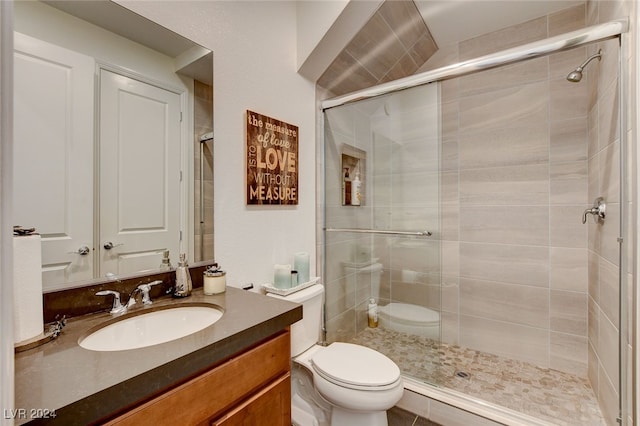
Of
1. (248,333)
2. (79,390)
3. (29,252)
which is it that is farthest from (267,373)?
(29,252)

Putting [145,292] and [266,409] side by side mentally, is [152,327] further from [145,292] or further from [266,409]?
[266,409]

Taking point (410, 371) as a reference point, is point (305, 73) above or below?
above

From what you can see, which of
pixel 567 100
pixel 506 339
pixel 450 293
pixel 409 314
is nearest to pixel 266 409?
pixel 409 314

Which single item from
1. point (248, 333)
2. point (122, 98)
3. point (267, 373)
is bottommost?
point (267, 373)

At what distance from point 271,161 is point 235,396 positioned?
119 cm

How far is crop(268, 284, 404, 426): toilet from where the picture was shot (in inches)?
52.0

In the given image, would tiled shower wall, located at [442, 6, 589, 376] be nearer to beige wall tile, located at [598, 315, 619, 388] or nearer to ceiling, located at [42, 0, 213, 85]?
beige wall tile, located at [598, 315, 619, 388]

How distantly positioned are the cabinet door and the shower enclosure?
3.60 ft

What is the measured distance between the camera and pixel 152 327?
1026 millimetres

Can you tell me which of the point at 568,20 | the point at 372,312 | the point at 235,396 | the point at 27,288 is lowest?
the point at 372,312

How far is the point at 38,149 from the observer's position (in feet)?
2.92

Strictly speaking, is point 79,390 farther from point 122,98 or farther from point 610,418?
point 610,418

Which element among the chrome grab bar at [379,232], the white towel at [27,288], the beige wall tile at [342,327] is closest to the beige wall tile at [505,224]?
the chrome grab bar at [379,232]

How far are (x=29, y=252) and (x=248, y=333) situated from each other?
60cm
